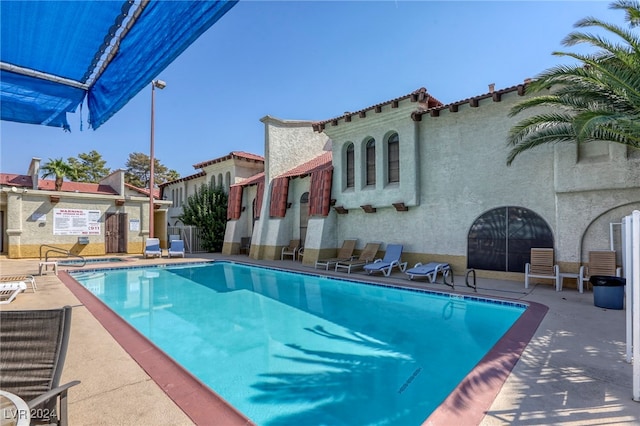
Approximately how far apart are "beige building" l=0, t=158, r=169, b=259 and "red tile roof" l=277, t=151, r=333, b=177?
1067 cm

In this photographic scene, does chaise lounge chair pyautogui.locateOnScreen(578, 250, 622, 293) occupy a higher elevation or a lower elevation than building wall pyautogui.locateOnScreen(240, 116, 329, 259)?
lower

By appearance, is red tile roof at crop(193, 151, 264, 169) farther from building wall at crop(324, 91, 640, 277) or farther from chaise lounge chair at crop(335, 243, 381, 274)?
chaise lounge chair at crop(335, 243, 381, 274)

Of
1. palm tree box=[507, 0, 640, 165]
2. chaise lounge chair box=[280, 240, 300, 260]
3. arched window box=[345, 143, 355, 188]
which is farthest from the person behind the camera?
chaise lounge chair box=[280, 240, 300, 260]

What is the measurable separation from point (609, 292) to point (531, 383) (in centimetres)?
547

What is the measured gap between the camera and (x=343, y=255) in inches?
640

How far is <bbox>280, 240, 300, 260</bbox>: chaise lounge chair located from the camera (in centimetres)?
1895

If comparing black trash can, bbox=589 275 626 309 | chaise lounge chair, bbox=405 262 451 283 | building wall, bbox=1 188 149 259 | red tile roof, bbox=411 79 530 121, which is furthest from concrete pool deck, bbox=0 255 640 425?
building wall, bbox=1 188 149 259

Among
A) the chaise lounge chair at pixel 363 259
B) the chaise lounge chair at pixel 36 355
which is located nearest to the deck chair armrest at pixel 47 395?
the chaise lounge chair at pixel 36 355

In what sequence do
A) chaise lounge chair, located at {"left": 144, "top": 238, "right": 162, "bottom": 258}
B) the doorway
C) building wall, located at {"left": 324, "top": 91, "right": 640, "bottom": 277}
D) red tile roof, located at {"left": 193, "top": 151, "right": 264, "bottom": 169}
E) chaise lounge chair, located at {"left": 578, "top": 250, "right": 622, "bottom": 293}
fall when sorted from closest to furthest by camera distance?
chaise lounge chair, located at {"left": 578, "top": 250, "right": 622, "bottom": 293}, building wall, located at {"left": 324, "top": 91, "right": 640, "bottom": 277}, chaise lounge chair, located at {"left": 144, "top": 238, "right": 162, "bottom": 258}, the doorway, red tile roof, located at {"left": 193, "top": 151, "right": 264, "bottom": 169}

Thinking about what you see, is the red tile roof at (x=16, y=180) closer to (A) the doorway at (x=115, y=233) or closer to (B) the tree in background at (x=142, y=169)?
(A) the doorway at (x=115, y=233)

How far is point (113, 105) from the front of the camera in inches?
147

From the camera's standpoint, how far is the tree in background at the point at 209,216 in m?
23.7

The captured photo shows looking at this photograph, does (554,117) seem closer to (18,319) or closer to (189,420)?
(189,420)

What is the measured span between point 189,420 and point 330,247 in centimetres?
1400
